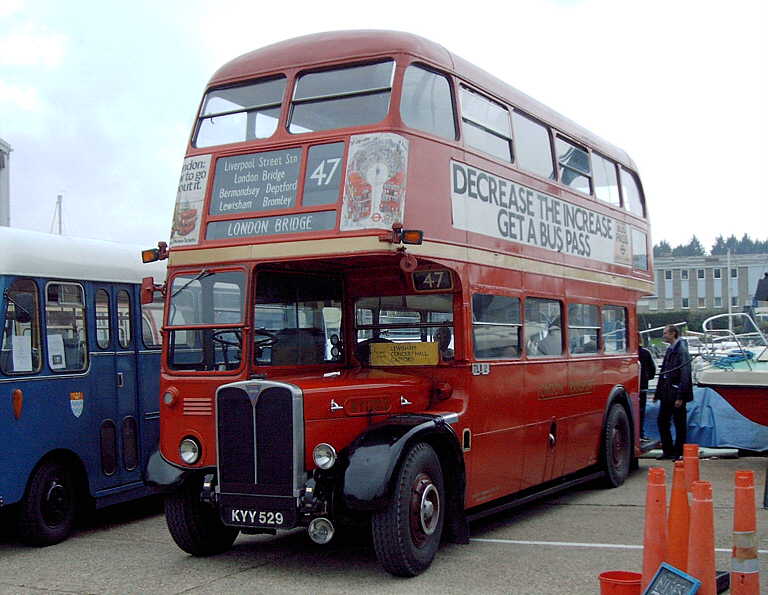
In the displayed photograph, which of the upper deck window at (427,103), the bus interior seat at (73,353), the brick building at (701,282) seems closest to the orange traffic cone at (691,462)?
the upper deck window at (427,103)

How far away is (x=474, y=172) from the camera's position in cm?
899

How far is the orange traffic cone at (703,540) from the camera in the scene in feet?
18.2

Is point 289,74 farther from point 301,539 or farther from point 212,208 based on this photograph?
point 301,539

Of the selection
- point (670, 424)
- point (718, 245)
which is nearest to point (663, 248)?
point (718, 245)

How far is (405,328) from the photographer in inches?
355

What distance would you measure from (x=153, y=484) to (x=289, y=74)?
357 cm

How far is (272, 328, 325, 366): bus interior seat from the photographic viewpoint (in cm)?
840

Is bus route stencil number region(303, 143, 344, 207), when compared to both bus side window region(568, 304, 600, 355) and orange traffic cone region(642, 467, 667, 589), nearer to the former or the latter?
orange traffic cone region(642, 467, 667, 589)

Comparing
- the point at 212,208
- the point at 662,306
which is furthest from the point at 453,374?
the point at 662,306

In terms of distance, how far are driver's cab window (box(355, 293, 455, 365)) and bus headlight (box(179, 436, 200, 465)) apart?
194 centimetres

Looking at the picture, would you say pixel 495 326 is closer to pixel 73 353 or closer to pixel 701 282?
pixel 73 353

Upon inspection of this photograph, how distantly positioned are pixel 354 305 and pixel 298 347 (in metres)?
0.84

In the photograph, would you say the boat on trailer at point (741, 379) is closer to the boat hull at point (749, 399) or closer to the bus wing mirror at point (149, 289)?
the boat hull at point (749, 399)

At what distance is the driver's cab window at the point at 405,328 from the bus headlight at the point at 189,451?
1941 millimetres
